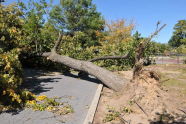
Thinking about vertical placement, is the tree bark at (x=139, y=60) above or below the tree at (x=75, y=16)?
below

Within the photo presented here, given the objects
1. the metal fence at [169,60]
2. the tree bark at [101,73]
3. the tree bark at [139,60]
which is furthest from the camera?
the metal fence at [169,60]

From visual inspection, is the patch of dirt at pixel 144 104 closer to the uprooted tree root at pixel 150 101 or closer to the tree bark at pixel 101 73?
the uprooted tree root at pixel 150 101

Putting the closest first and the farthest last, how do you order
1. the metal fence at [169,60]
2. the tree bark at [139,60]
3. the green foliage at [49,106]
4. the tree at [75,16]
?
1. the green foliage at [49,106]
2. the tree bark at [139,60]
3. the metal fence at [169,60]
4. the tree at [75,16]

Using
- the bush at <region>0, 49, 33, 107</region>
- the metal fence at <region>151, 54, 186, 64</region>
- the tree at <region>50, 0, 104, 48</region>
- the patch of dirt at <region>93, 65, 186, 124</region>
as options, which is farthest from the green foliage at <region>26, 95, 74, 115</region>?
the tree at <region>50, 0, 104, 48</region>

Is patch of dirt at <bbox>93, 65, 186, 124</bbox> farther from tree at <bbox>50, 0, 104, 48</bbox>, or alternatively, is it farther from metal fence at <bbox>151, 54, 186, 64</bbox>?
tree at <bbox>50, 0, 104, 48</bbox>

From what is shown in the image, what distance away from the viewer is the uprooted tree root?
523 cm

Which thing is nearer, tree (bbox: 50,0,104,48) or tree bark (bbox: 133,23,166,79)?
tree bark (bbox: 133,23,166,79)

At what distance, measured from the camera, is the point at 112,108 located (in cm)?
596

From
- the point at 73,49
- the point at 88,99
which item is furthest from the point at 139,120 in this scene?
the point at 73,49

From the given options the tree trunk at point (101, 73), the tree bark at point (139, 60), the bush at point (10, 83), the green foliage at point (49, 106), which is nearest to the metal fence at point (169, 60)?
the tree trunk at point (101, 73)

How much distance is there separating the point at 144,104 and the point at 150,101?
0.20 metres

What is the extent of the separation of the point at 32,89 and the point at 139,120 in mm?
4413

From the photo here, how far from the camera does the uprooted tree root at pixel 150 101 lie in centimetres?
523

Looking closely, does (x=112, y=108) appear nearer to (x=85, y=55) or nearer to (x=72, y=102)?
(x=72, y=102)
